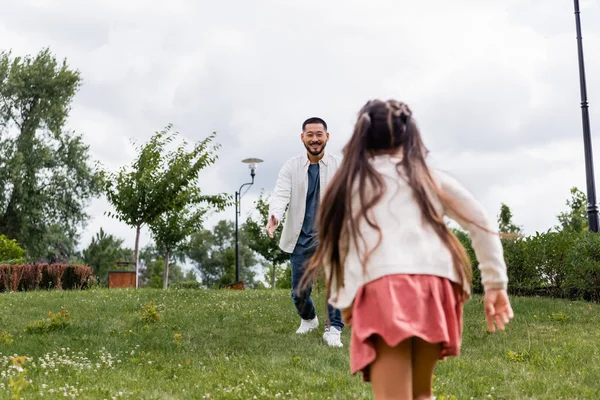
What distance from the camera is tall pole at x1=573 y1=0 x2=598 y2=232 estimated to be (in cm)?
1375

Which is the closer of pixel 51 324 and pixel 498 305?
pixel 498 305

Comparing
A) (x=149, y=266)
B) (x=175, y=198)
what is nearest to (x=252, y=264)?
(x=149, y=266)

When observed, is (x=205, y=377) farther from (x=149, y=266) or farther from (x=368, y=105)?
(x=149, y=266)

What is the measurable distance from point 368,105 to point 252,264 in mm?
63967

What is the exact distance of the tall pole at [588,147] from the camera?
13.8 metres

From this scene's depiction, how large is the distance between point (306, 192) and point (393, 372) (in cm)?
493

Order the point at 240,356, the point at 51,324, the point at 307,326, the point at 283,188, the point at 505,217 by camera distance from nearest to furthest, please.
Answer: the point at 240,356 < the point at 283,188 < the point at 307,326 < the point at 51,324 < the point at 505,217

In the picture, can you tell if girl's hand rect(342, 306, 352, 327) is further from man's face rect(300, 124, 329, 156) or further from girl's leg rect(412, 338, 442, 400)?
man's face rect(300, 124, 329, 156)

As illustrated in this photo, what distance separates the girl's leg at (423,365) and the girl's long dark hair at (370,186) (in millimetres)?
316

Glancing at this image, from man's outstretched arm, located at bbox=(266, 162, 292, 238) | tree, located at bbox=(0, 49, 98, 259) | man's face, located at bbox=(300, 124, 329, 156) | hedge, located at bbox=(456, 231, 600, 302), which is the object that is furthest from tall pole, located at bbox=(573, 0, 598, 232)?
tree, located at bbox=(0, 49, 98, 259)

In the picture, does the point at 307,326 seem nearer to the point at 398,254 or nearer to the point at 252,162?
the point at 398,254

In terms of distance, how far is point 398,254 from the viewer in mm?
2807

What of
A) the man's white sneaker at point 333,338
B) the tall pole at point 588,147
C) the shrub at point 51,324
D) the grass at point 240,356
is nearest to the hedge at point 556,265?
the grass at point 240,356

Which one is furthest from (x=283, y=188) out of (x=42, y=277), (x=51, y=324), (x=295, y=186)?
(x=42, y=277)
